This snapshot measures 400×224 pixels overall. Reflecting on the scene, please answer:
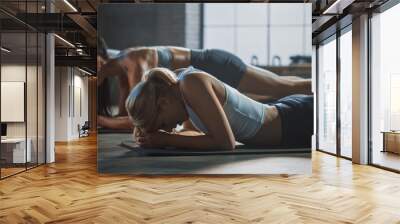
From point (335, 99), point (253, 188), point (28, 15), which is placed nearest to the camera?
point (253, 188)

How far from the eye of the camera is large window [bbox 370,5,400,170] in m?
7.28

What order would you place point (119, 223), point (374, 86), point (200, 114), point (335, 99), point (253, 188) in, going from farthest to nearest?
point (335, 99) < point (374, 86) < point (200, 114) < point (253, 188) < point (119, 223)

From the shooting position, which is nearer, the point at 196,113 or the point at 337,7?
the point at 196,113

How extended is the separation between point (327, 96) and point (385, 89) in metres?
3.36

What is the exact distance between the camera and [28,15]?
719cm

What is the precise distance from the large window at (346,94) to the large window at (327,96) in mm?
526

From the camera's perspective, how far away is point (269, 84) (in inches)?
267

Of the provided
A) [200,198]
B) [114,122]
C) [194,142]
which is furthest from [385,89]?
[114,122]

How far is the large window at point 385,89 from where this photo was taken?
7.28m

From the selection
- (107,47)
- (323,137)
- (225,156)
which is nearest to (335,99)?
(323,137)

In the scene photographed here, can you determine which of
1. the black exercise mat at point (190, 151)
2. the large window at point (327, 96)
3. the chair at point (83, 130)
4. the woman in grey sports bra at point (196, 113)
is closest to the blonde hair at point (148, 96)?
the woman in grey sports bra at point (196, 113)

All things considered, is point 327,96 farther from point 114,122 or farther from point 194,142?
point 114,122

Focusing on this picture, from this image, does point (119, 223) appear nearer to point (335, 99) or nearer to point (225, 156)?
point (225, 156)

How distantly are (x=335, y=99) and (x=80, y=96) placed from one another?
474 inches
